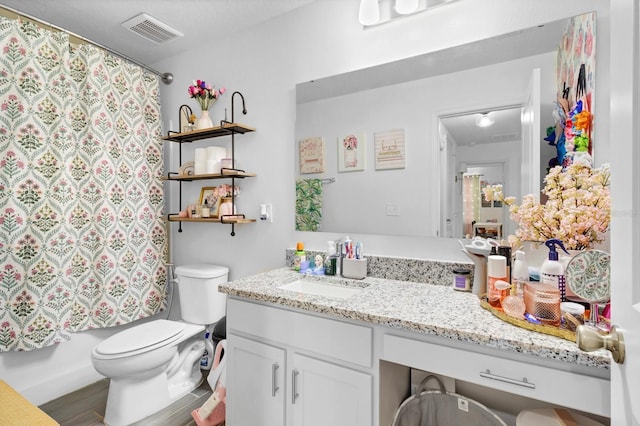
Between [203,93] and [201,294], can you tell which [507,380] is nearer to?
[201,294]

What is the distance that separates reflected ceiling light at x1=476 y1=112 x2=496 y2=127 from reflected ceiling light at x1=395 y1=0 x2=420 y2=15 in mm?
615

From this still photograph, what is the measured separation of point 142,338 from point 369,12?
2.13m

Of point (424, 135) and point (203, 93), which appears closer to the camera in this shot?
point (424, 135)

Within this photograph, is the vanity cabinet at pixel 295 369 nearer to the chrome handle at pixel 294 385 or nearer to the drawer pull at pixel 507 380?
the chrome handle at pixel 294 385

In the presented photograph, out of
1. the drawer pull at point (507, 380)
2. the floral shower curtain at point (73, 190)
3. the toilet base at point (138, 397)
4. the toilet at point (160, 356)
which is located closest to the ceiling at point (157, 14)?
the floral shower curtain at point (73, 190)

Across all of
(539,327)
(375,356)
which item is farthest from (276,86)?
(539,327)

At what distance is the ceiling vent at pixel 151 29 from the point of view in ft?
6.66

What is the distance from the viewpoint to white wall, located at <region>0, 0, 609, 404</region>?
59.3 inches

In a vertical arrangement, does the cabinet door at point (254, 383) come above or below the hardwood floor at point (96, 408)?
above

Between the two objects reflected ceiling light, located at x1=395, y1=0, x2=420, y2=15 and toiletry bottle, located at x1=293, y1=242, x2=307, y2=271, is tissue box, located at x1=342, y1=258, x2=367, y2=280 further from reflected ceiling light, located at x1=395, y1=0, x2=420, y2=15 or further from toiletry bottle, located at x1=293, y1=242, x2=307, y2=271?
reflected ceiling light, located at x1=395, y1=0, x2=420, y2=15

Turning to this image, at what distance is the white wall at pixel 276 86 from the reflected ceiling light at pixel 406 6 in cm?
6

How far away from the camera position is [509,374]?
0.93 metres

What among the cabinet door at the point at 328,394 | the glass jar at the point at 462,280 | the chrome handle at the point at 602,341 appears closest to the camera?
the chrome handle at the point at 602,341

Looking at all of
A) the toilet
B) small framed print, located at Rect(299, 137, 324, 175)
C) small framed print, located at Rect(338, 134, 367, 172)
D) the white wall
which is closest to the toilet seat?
the toilet
